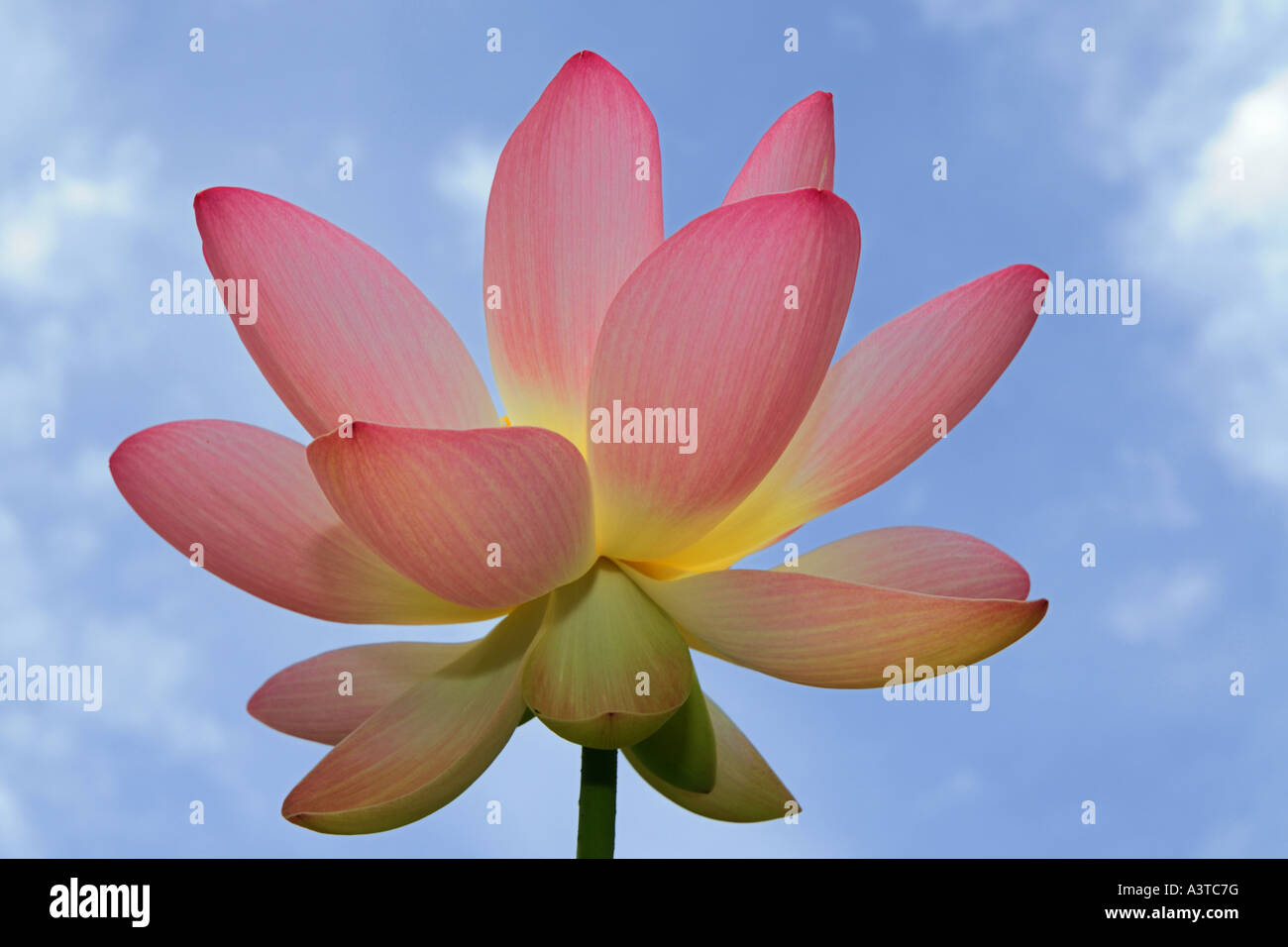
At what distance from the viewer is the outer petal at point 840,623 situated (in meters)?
0.70

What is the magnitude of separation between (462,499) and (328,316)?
7.2 inches

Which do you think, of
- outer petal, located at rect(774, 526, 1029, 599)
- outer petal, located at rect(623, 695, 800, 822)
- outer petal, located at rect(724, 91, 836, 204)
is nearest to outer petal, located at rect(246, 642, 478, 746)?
outer petal, located at rect(623, 695, 800, 822)

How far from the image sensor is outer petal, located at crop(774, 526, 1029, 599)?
875 mm

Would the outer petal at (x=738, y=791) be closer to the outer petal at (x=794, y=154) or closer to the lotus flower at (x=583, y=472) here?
the lotus flower at (x=583, y=472)

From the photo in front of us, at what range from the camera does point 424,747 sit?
781 millimetres

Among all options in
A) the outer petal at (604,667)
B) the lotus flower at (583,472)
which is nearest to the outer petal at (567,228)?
the lotus flower at (583,472)

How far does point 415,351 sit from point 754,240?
0.25 m

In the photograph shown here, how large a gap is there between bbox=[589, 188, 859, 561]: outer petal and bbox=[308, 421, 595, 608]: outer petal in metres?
0.05

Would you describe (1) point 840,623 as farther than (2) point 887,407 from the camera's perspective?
No

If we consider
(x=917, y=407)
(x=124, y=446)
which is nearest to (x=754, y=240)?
(x=917, y=407)

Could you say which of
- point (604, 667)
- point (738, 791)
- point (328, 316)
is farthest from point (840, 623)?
point (328, 316)

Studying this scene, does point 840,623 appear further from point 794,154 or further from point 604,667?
point 794,154

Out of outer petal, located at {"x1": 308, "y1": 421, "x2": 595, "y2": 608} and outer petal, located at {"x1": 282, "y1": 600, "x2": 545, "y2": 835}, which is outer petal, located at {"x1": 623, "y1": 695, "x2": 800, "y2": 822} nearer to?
outer petal, located at {"x1": 282, "y1": 600, "x2": 545, "y2": 835}
